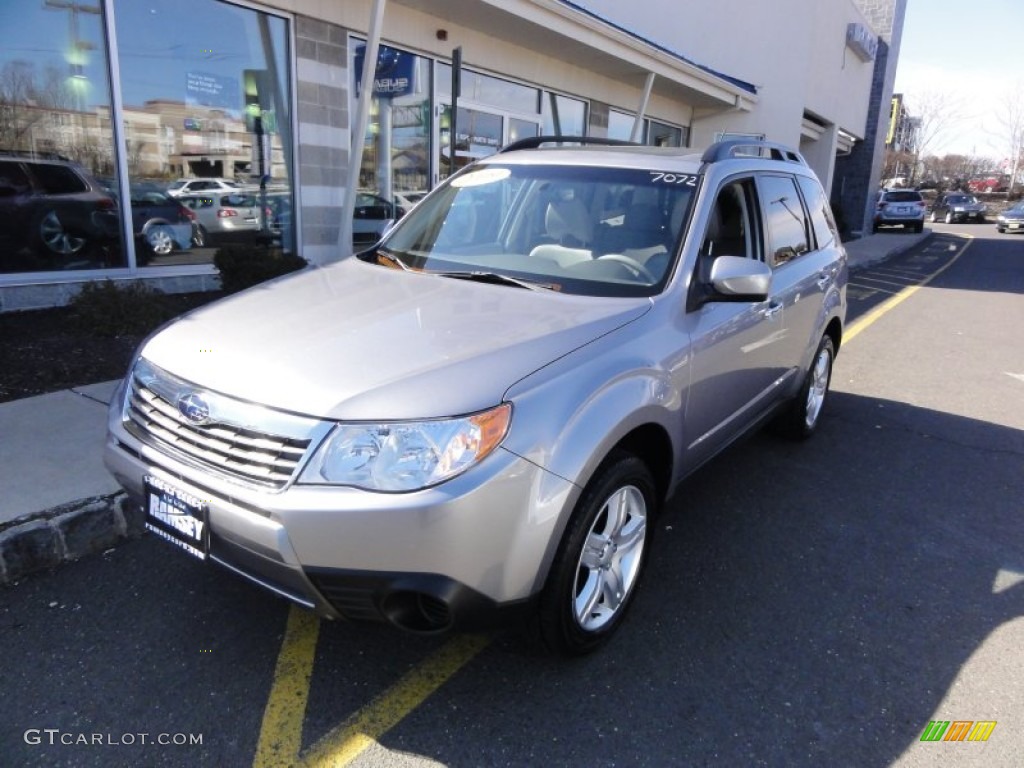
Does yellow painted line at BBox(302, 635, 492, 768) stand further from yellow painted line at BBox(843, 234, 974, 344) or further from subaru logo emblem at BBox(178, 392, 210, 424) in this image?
yellow painted line at BBox(843, 234, 974, 344)

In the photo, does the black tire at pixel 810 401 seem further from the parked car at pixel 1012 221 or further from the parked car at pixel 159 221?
the parked car at pixel 1012 221

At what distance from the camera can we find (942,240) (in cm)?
2909

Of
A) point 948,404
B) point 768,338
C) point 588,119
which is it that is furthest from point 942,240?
point 768,338

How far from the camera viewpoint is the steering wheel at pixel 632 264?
3.05m

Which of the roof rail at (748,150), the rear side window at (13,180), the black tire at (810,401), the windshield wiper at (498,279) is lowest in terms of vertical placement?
the black tire at (810,401)

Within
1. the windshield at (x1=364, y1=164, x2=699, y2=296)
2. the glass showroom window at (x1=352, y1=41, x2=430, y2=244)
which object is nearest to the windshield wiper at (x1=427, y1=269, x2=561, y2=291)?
the windshield at (x1=364, y1=164, x2=699, y2=296)

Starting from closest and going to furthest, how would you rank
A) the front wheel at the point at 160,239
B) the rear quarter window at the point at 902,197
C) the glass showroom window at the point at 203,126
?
1. the glass showroom window at the point at 203,126
2. the front wheel at the point at 160,239
3. the rear quarter window at the point at 902,197

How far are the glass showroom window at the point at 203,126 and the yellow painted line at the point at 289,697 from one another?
6.01 m

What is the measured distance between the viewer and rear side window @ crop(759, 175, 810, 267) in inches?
158

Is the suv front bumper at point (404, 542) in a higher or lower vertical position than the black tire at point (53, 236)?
lower

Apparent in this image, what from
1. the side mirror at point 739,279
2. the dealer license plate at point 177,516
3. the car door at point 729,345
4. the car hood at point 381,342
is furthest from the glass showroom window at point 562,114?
the dealer license plate at point 177,516

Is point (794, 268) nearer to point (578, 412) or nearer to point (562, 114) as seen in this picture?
point (578, 412)

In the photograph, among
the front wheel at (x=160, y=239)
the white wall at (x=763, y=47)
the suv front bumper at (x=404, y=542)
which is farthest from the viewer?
the white wall at (x=763, y=47)

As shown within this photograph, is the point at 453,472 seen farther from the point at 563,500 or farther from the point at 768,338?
the point at 768,338
